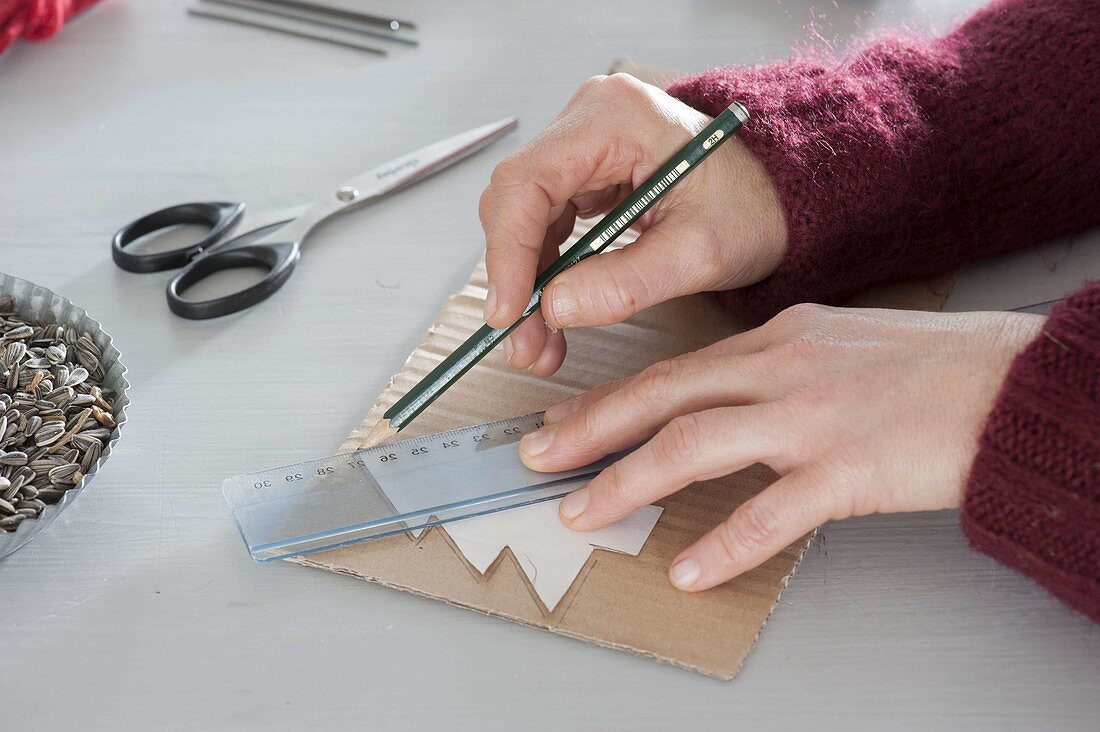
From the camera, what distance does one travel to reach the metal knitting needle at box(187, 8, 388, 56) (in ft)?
4.52

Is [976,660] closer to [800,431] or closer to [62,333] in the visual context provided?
[800,431]

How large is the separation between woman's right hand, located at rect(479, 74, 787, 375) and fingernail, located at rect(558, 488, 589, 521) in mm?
143

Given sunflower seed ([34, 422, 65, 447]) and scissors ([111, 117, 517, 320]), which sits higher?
scissors ([111, 117, 517, 320])

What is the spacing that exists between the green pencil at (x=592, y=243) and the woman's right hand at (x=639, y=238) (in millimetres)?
13

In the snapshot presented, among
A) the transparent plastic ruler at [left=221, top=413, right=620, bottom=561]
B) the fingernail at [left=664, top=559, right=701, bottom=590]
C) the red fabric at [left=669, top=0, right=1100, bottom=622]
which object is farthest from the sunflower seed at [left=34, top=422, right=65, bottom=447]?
the red fabric at [left=669, top=0, right=1100, bottom=622]

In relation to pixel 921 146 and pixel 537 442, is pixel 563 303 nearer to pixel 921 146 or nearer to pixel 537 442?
pixel 537 442

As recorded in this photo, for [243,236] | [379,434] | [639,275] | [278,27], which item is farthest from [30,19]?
[639,275]

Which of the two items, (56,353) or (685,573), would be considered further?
(56,353)

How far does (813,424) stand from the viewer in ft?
2.30

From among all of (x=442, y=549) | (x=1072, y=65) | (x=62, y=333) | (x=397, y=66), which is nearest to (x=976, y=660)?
(x=442, y=549)

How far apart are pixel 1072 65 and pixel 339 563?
0.81 meters

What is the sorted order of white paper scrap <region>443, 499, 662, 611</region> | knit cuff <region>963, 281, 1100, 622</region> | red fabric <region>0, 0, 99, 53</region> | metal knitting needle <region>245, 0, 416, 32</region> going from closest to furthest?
Answer: knit cuff <region>963, 281, 1100, 622</region>
white paper scrap <region>443, 499, 662, 611</region>
red fabric <region>0, 0, 99, 53</region>
metal knitting needle <region>245, 0, 416, 32</region>

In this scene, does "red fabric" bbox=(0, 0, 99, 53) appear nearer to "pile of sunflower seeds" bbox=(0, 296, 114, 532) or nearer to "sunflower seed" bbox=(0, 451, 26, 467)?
"pile of sunflower seeds" bbox=(0, 296, 114, 532)

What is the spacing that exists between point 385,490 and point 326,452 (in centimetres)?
9
